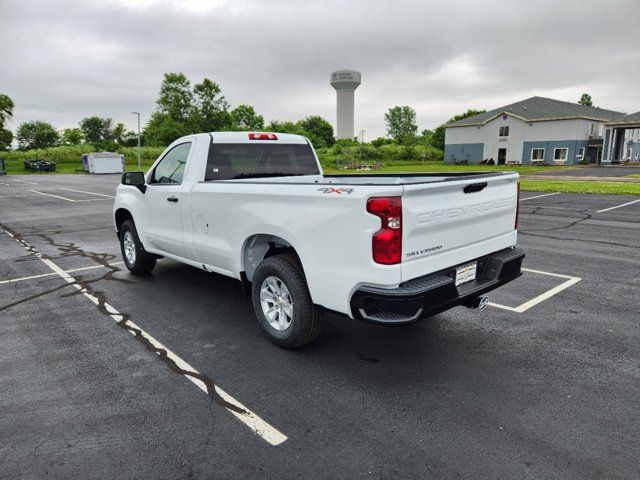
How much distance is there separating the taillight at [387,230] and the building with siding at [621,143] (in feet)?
179

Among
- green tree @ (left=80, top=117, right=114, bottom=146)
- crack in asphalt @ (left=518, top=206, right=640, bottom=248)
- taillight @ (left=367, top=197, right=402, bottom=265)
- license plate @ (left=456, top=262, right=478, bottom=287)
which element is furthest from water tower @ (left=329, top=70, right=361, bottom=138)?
taillight @ (left=367, top=197, right=402, bottom=265)

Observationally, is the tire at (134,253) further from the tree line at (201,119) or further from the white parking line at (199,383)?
the tree line at (201,119)

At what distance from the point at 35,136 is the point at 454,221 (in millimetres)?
131434

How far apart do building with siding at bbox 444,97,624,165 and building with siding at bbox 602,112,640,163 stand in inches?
37.3

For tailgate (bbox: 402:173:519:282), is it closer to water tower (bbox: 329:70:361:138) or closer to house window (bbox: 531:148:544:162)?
house window (bbox: 531:148:544:162)

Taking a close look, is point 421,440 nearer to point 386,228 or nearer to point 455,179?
point 386,228

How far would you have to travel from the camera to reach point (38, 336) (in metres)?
4.66

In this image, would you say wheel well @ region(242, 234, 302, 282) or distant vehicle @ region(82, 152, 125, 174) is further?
distant vehicle @ region(82, 152, 125, 174)

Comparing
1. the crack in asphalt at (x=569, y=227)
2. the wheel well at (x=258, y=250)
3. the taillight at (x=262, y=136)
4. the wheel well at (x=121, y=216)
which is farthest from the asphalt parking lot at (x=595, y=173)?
the wheel well at (x=258, y=250)

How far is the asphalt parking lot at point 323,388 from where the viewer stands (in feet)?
8.92

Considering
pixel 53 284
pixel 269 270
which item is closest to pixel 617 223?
pixel 269 270

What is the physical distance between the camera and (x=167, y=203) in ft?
18.2

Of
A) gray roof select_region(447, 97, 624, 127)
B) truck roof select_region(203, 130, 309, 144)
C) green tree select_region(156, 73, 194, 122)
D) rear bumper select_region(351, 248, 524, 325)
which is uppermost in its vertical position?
green tree select_region(156, 73, 194, 122)

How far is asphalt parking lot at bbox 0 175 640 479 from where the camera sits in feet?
8.92
